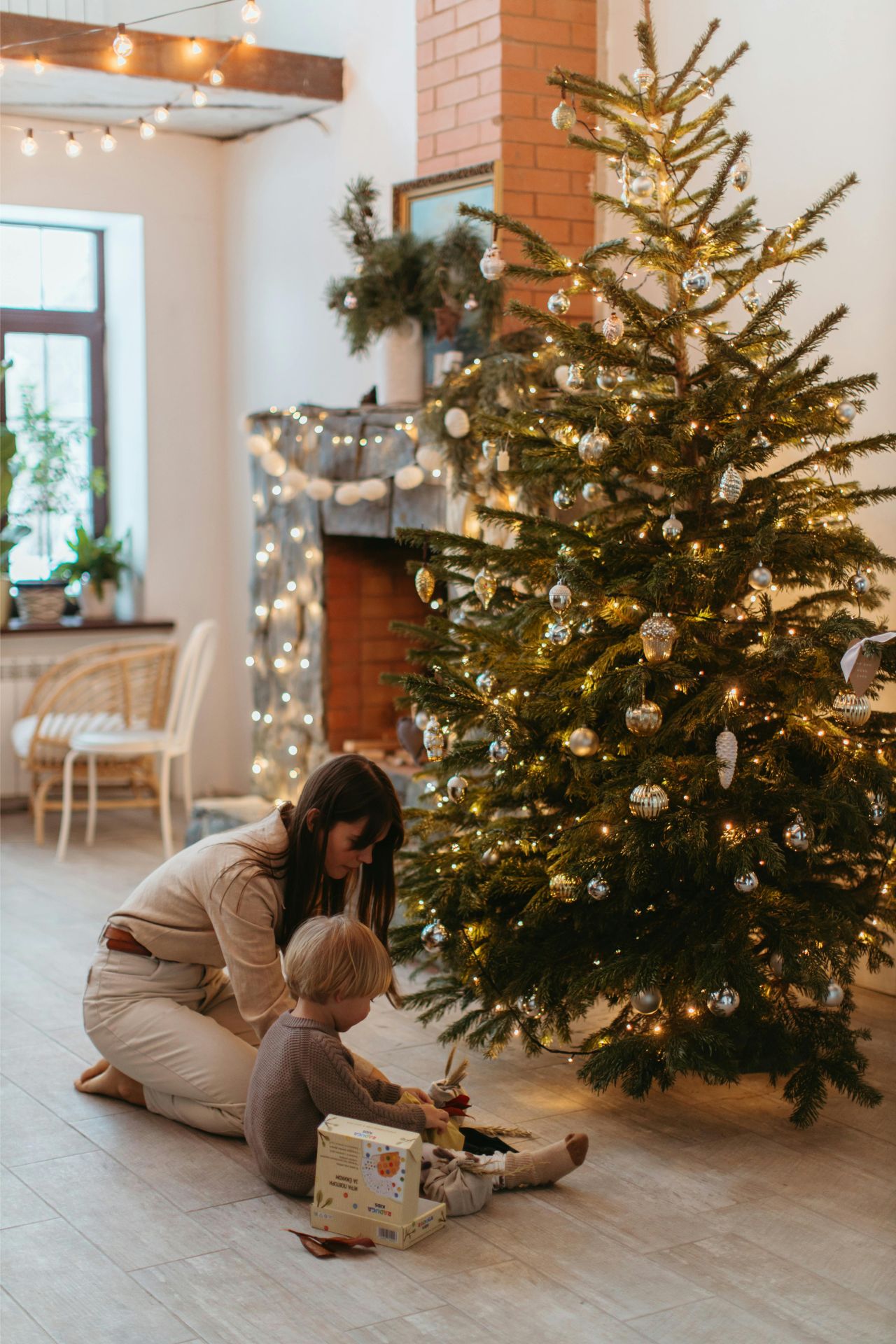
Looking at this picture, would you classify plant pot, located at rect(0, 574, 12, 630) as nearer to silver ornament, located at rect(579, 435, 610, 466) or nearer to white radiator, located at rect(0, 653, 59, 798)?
white radiator, located at rect(0, 653, 59, 798)

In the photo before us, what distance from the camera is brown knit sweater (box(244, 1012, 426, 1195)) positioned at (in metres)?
2.58

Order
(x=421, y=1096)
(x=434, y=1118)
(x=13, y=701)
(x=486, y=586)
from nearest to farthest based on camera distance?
(x=434, y=1118) < (x=421, y=1096) < (x=486, y=586) < (x=13, y=701)

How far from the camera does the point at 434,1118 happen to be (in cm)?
268

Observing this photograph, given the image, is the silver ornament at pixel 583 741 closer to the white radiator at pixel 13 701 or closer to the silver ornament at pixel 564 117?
the silver ornament at pixel 564 117

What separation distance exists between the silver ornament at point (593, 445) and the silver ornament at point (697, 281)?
34cm

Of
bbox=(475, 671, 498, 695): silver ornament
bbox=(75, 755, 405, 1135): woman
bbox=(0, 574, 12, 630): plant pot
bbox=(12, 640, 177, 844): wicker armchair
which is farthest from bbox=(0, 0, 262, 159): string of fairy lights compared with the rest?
bbox=(75, 755, 405, 1135): woman

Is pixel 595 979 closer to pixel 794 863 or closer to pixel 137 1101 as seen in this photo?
pixel 794 863

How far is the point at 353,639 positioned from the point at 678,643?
2523 mm

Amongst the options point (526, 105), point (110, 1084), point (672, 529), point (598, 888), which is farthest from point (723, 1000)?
point (526, 105)

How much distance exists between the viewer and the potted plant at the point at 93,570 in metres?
6.66

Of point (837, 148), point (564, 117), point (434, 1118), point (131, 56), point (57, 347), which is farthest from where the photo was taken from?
point (57, 347)

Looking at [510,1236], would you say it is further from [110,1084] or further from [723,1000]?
[110,1084]

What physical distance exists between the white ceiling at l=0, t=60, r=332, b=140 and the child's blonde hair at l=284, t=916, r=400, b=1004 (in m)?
3.81

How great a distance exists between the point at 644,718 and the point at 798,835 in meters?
0.37
